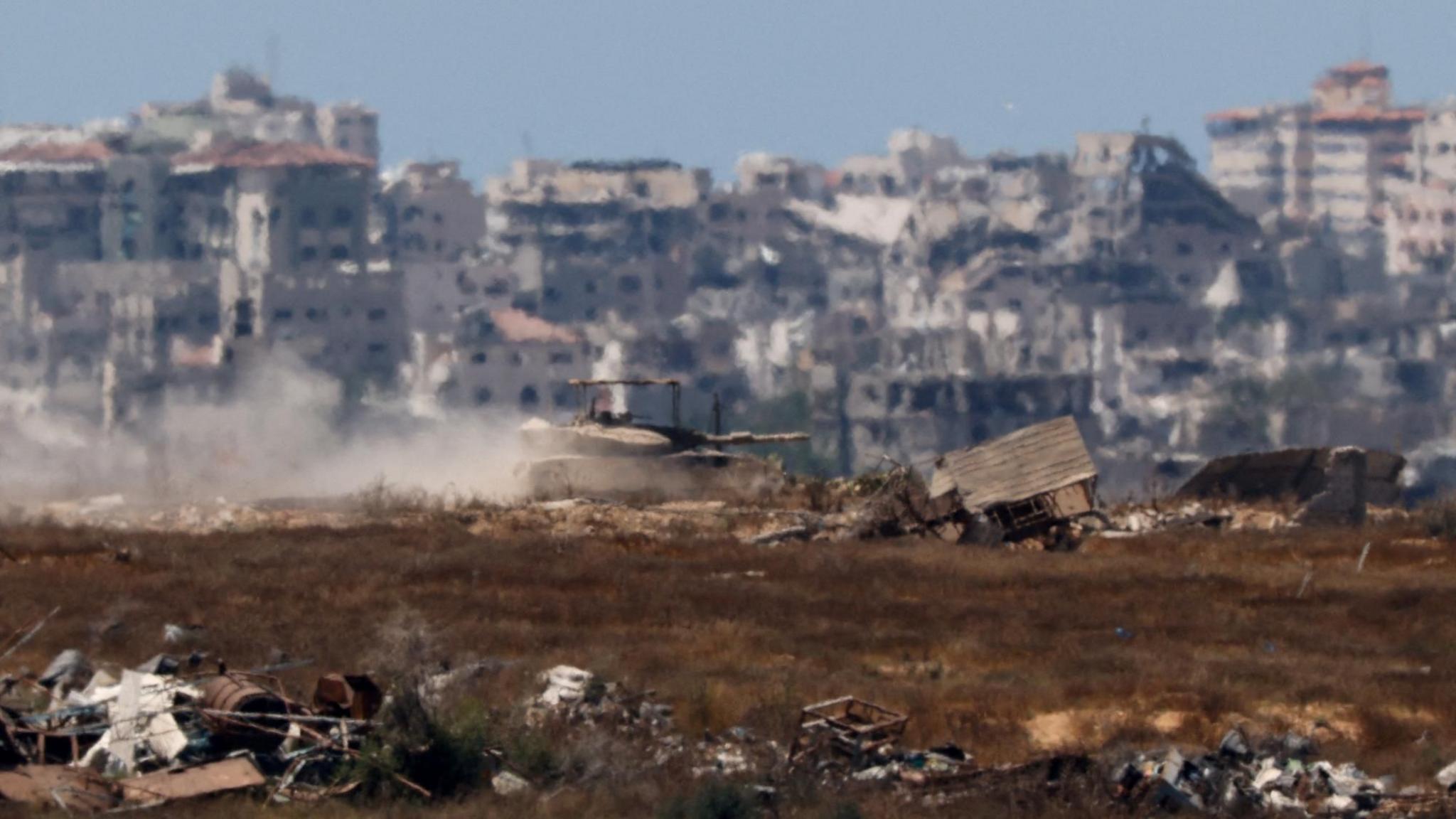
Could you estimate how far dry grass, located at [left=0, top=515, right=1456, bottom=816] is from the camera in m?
27.0

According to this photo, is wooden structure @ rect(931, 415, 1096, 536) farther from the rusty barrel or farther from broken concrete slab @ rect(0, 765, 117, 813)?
broken concrete slab @ rect(0, 765, 117, 813)

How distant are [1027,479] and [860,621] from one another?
12.5 m

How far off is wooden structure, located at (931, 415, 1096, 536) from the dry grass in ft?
5.94

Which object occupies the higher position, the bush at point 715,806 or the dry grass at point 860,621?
the bush at point 715,806

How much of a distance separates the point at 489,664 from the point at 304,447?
2691 inches

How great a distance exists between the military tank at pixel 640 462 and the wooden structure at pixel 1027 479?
8.00m

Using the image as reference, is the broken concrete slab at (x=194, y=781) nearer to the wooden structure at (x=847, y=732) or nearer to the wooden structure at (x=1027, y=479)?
the wooden structure at (x=847, y=732)

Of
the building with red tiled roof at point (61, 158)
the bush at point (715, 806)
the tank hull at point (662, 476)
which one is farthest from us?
the building with red tiled roof at point (61, 158)

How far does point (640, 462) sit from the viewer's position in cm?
5628

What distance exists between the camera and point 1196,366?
180 meters

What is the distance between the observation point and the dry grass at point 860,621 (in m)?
27.0

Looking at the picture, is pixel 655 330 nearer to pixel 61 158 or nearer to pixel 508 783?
pixel 61 158

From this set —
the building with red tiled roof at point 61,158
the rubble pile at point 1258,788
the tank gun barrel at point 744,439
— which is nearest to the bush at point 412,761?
the rubble pile at point 1258,788

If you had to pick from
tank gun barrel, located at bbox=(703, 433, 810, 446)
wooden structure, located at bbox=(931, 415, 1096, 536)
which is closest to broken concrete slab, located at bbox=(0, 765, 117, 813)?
wooden structure, located at bbox=(931, 415, 1096, 536)
